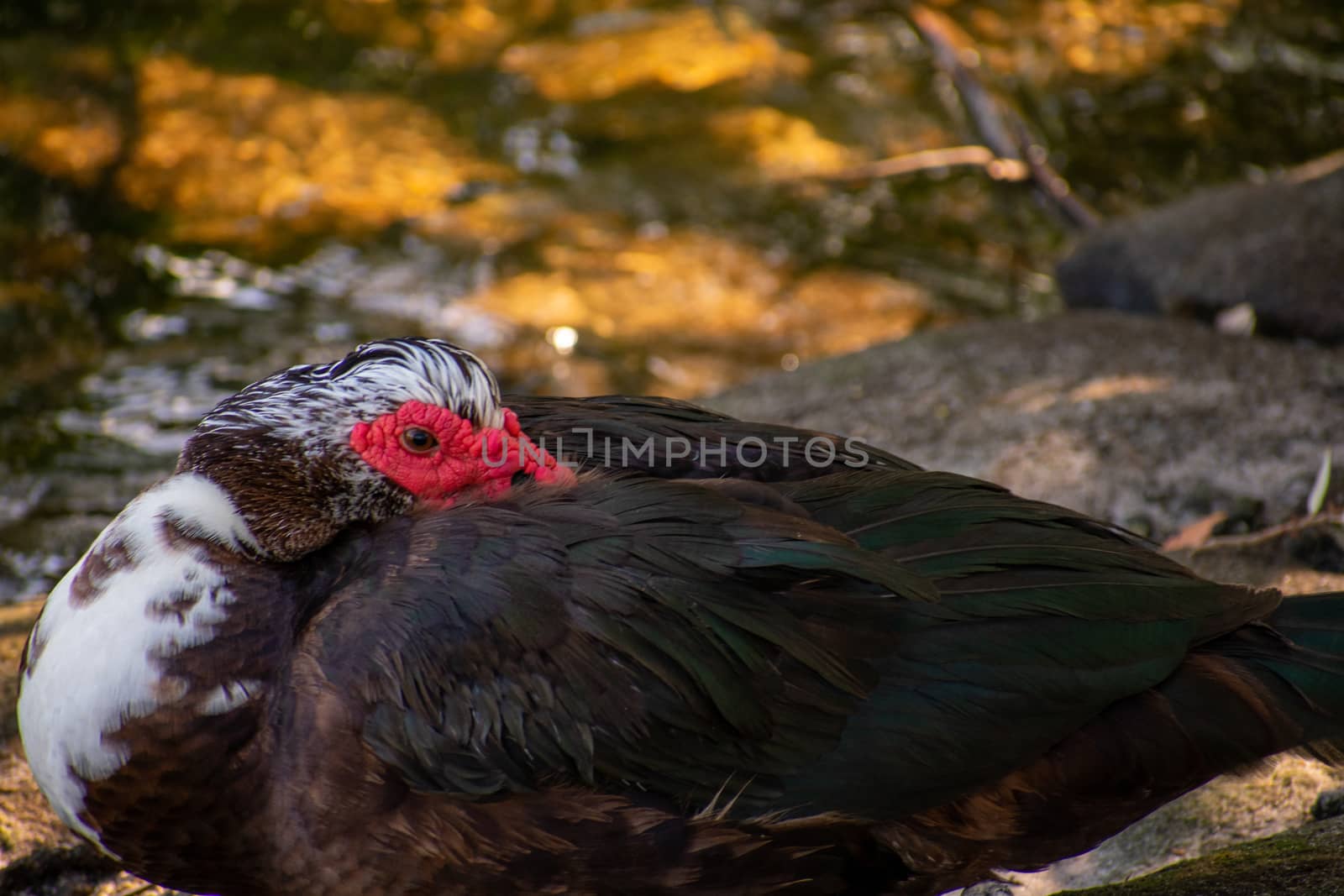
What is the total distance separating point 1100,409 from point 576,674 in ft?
7.55

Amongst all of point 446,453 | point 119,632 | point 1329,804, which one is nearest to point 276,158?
point 446,453

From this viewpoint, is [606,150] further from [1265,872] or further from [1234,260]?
[1265,872]

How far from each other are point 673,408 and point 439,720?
0.96m

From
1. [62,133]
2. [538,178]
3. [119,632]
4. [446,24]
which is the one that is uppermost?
[446,24]

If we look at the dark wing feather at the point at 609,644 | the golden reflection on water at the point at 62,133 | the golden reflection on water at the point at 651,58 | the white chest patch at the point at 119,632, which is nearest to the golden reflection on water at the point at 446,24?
the golden reflection on water at the point at 651,58

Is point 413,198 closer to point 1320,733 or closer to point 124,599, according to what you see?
point 124,599

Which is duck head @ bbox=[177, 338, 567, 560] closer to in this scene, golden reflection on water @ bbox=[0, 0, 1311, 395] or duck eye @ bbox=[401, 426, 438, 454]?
duck eye @ bbox=[401, 426, 438, 454]

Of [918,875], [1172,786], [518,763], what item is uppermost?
[518,763]

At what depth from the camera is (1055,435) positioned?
12.9 ft

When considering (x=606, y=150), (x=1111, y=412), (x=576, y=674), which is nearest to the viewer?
(x=576, y=674)

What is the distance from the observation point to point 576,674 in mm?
2252

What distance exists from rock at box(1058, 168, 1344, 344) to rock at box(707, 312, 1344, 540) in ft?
0.84

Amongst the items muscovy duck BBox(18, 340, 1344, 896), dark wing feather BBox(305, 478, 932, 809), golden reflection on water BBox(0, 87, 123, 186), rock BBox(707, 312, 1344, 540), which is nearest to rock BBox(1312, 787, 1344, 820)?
muscovy duck BBox(18, 340, 1344, 896)

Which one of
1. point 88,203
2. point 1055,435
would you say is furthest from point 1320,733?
point 88,203
